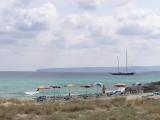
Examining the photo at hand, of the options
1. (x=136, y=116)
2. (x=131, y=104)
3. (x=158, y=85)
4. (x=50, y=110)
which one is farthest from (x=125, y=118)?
(x=158, y=85)

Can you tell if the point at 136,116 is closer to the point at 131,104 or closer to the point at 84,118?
the point at 84,118

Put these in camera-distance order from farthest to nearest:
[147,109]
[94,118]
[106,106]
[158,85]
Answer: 1. [158,85]
2. [106,106]
3. [147,109]
4. [94,118]

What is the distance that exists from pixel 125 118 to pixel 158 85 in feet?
147

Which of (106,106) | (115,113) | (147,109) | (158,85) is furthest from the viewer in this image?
(158,85)

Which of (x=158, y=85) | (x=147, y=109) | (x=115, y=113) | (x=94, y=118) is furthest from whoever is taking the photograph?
(x=158, y=85)

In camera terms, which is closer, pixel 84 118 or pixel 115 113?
pixel 84 118

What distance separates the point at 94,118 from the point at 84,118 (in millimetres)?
415

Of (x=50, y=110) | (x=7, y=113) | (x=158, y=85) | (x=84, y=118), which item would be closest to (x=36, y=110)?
(x=50, y=110)

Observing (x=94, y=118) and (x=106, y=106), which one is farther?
(x=106, y=106)

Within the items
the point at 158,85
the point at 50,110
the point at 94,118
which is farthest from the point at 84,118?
the point at 158,85

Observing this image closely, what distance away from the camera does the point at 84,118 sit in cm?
1952

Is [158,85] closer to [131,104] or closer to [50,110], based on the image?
[131,104]

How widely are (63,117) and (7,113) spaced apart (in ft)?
8.15

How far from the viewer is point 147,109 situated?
2259 centimetres
